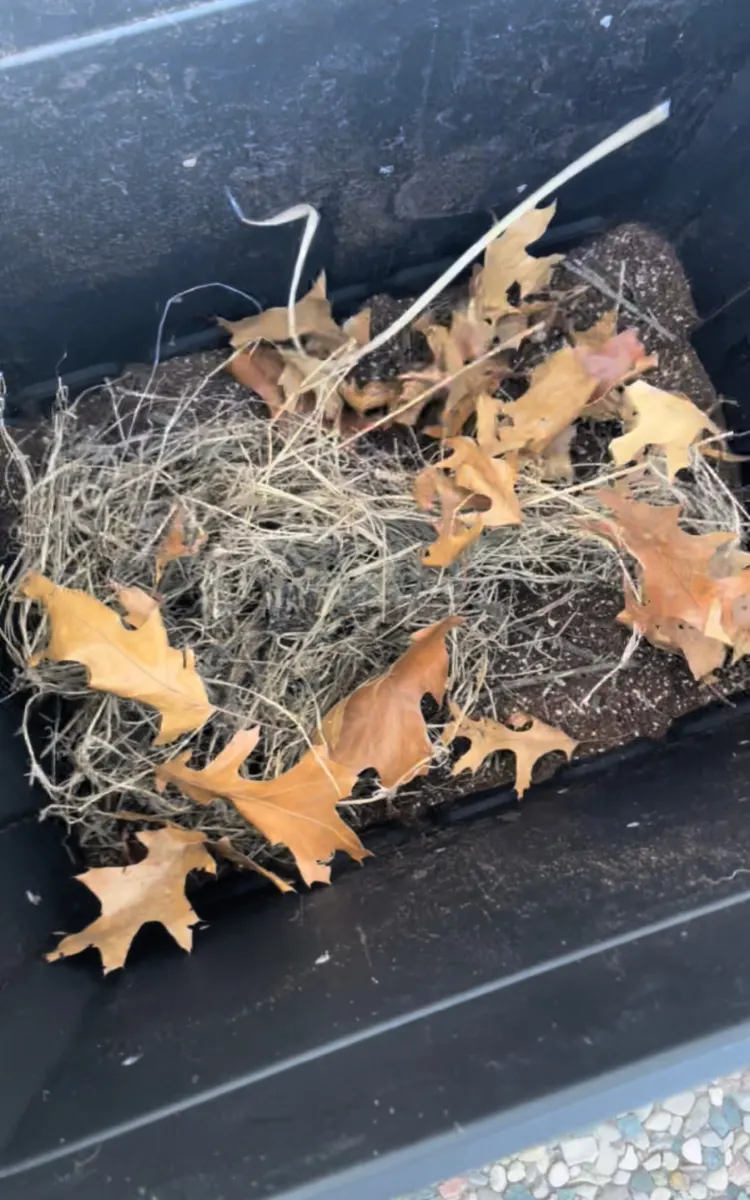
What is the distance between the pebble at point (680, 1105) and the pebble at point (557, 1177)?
5.4 inches

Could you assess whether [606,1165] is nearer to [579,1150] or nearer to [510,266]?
[579,1150]

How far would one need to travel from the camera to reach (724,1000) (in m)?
0.56

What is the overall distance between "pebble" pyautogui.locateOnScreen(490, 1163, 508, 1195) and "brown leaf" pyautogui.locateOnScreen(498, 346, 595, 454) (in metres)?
0.80

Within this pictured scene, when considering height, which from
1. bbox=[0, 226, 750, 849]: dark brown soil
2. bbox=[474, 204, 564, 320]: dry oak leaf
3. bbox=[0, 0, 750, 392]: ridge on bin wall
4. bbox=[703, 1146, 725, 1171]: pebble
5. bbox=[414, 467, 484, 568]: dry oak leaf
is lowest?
bbox=[703, 1146, 725, 1171]: pebble

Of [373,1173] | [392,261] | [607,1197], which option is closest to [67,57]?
[392,261]

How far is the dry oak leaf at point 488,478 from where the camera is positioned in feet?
2.60

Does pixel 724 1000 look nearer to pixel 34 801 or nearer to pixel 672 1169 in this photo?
pixel 34 801

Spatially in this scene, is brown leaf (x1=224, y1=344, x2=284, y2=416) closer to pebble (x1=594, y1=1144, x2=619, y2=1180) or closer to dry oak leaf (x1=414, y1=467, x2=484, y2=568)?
dry oak leaf (x1=414, y1=467, x2=484, y2=568)

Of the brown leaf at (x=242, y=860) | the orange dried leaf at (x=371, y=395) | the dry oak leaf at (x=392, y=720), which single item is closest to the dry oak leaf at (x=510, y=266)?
the orange dried leaf at (x=371, y=395)

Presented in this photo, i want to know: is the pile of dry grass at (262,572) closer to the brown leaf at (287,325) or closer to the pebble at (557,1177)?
the brown leaf at (287,325)

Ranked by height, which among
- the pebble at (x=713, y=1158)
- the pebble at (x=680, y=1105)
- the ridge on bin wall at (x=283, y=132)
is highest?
the ridge on bin wall at (x=283, y=132)

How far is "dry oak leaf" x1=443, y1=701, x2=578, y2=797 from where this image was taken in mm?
851

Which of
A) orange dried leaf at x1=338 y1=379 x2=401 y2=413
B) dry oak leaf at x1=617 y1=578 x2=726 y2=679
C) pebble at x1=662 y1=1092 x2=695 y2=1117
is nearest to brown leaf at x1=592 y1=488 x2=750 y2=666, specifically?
dry oak leaf at x1=617 y1=578 x2=726 y2=679

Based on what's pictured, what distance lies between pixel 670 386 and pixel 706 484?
0.13 metres
